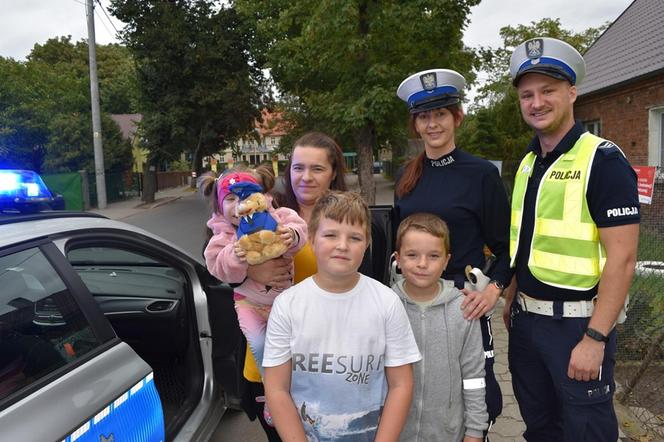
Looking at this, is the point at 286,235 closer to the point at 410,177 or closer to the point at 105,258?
the point at 410,177

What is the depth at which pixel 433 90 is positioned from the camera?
2.19 meters

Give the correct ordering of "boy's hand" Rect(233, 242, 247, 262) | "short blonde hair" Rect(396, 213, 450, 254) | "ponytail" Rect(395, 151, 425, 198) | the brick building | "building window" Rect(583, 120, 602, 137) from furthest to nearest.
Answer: "building window" Rect(583, 120, 602, 137)
the brick building
"ponytail" Rect(395, 151, 425, 198)
"short blonde hair" Rect(396, 213, 450, 254)
"boy's hand" Rect(233, 242, 247, 262)

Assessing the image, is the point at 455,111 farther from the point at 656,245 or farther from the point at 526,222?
the point at 656,245

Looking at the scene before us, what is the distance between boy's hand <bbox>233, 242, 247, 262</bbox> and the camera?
70.1 inches

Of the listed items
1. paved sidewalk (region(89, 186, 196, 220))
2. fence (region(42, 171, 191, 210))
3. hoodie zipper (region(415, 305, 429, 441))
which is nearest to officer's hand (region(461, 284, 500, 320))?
hoodie zipper (region(415, 305, 429, 441))

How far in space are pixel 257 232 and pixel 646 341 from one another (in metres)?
3.65

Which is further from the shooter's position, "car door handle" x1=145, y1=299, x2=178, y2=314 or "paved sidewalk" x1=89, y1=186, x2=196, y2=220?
"paved sidewalk" x1=89, y1=186, x2=196, y2=220

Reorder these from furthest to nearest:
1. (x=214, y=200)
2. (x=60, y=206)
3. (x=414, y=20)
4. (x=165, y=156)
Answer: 1. (x=165, y=156)
2. (x=414, y=20)
3. (x=60, y=206)
4. (x=214, y=200)

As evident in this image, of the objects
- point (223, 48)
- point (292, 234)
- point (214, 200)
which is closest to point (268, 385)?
point (292, 234)

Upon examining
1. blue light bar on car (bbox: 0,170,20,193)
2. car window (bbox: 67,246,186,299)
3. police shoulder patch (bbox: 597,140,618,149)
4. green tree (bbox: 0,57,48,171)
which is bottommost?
car window (bbox: 67,246,186,299)

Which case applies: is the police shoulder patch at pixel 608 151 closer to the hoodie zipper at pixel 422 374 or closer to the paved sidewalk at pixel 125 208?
the hoodie zipper at pixel 422 374

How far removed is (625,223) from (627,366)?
109 inches

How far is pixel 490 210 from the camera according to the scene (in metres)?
2.16

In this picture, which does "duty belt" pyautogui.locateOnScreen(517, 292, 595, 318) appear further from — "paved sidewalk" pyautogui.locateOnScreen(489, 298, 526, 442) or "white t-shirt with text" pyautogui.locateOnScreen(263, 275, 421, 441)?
"paved sidewalk" pyautogui.locateOnScreen(489, 298, 526, 442)
